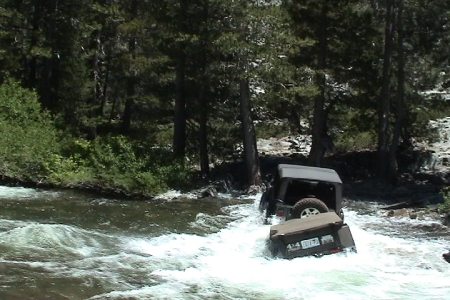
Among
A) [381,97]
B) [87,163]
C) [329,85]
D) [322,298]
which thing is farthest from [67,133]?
[322,298]

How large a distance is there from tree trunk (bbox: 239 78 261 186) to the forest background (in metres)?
0.05

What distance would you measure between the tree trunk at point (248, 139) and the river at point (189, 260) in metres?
6.47

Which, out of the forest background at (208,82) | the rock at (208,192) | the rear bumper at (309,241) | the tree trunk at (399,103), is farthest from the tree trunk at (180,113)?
the rear bumper at (309,241)

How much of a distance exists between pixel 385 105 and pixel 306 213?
1443 centimetres

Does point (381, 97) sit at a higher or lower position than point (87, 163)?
higher

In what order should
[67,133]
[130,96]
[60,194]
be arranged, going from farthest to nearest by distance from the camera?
[130,96] → [67,133] → [60,194]

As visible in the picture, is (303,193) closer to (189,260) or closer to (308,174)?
(308,174)

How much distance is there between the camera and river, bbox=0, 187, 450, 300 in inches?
438

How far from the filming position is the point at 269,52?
76.4 ft

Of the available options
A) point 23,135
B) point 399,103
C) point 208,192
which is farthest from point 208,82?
point 399,103

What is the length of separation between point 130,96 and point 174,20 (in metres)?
7.90

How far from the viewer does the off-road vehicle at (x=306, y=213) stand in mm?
12523

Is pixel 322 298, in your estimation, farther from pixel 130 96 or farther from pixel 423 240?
pixel 130 96

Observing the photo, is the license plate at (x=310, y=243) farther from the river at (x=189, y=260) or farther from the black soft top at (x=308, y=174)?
the black soft top at (x=308, y=174)
